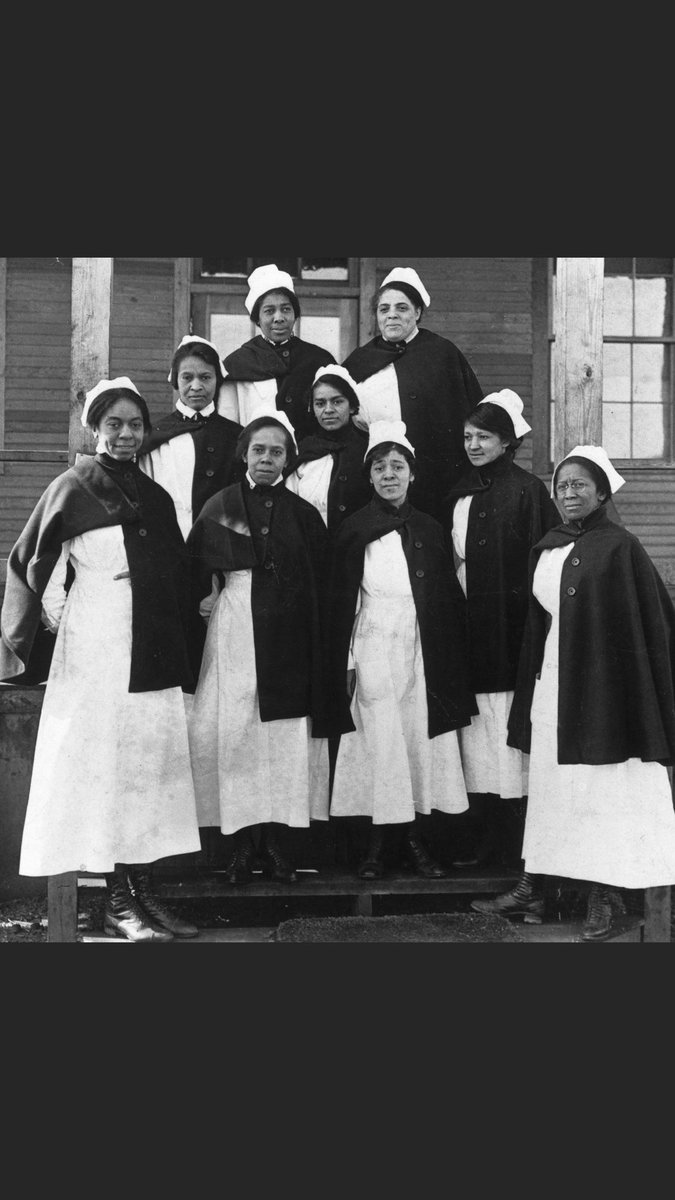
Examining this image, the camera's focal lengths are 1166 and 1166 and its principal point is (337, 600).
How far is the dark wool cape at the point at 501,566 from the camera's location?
5945mm

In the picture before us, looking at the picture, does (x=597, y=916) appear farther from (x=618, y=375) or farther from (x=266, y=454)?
(x=618, y=375)

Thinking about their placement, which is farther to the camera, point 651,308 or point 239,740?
point 651,308

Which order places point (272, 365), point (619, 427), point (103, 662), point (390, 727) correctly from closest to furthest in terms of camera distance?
point (103, 662)
point (390, 727)
point (272, 365)
point (619, 427)

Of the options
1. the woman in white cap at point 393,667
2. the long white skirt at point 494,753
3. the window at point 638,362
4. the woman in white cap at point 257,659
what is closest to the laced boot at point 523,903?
the woman in white cap at point 393,667

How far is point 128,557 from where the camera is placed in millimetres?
5336

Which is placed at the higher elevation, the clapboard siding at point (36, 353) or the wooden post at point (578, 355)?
the clapboard siding at point (36, 353)

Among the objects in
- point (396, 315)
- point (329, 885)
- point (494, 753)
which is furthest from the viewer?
point (396, 315)

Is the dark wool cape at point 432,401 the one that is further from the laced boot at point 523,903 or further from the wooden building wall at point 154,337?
the wooden building wall at point 154,337

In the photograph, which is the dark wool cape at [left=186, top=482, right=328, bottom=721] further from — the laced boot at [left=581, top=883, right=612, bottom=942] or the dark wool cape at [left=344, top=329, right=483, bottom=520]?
the laced boot at [left=581, top=883, right=612, bottom=942]

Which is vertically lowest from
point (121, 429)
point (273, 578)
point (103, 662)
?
point (103, 662)

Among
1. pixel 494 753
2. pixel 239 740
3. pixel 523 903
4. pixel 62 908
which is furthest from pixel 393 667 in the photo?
pixel 62 908

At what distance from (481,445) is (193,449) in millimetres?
1515

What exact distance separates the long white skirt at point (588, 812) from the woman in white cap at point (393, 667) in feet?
1.51

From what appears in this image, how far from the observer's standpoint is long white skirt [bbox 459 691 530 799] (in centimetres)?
594
